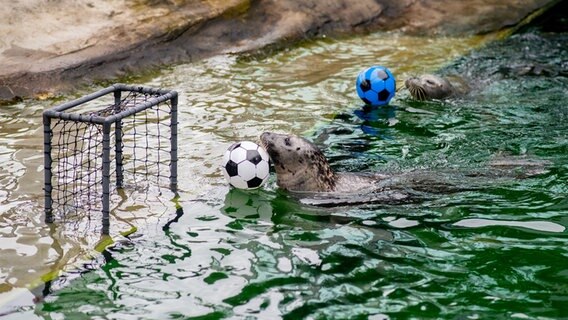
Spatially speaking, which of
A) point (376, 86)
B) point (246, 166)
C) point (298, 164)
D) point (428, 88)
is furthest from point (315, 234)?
point (428, 88)

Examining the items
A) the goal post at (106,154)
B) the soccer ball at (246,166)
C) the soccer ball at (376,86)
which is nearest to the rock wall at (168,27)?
the goal post at (106,154)

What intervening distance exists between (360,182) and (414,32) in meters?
6.70

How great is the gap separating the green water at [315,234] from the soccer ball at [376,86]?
16cm

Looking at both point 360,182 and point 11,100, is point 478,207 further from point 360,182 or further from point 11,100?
point 11,100

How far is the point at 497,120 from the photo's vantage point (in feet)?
27.7

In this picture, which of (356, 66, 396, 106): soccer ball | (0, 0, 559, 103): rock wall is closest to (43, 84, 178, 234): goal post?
(0, 0, 559, 103): rock wall

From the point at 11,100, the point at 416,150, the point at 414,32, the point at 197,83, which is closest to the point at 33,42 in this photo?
the point at 11,100

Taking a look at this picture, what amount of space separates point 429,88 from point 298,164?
10.5 ft

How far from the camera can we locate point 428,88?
9219mm

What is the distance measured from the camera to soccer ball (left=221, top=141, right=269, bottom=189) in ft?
20.3

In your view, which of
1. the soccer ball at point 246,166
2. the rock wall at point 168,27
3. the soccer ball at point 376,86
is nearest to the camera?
the soccer ball at point 246,166

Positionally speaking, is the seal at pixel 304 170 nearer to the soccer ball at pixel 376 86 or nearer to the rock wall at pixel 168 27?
the soccer ball at pixel 376 86

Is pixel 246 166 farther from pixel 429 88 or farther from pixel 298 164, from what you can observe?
pixel 429 88

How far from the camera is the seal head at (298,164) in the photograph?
253 inches
